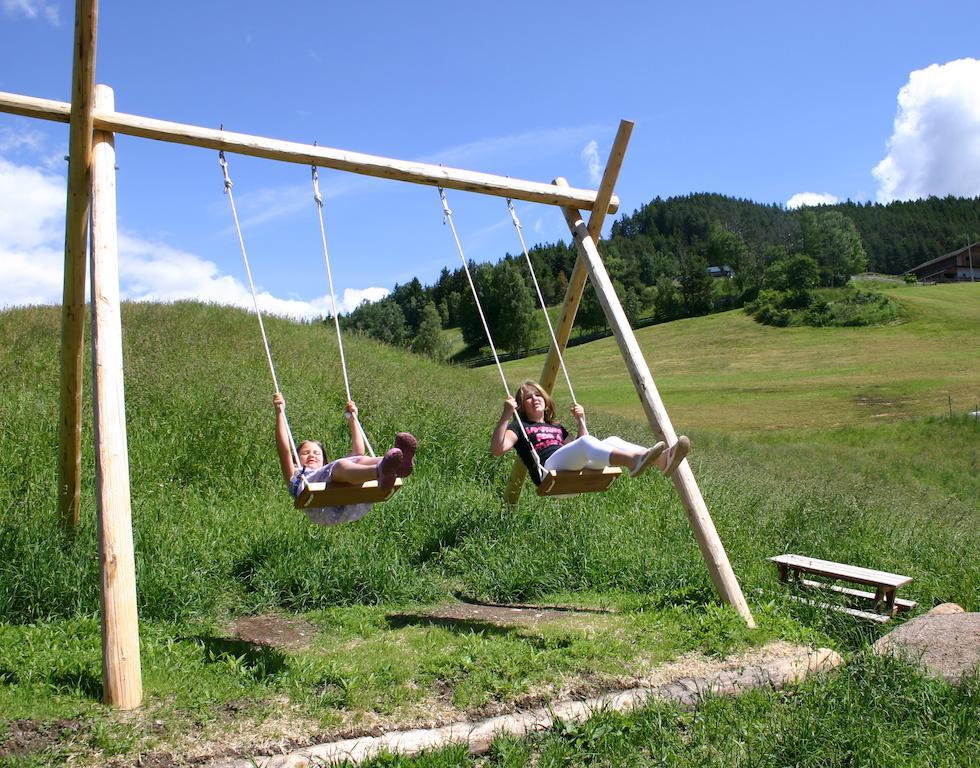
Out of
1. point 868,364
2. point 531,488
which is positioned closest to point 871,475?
point 531,488

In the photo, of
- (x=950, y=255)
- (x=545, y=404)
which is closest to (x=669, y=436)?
(x=545, y=404)

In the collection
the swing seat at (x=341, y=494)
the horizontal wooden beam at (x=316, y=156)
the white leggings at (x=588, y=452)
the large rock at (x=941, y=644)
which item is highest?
the horizontal wooden beam at (x=316, y=156)

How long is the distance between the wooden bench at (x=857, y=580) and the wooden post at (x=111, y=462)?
16.6ft

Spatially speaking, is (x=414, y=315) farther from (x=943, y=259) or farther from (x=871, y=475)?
(x=943, y=259)

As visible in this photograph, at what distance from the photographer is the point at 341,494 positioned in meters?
4.72

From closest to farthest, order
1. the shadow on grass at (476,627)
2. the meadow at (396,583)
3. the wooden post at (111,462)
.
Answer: the meadow at (396,583) < the wooden post at (111,462) < the shadow on grass at (476,627)

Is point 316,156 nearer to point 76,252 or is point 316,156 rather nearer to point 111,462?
point 76,252

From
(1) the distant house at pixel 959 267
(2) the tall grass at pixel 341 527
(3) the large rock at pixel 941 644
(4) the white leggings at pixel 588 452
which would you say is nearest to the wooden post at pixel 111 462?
(2) the tall grass at pixel 341 527

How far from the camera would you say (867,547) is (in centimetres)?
757

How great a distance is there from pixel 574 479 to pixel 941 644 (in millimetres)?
2479

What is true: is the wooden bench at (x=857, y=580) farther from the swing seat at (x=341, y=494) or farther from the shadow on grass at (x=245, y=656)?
the shadow on grass at (x=245, y=656)

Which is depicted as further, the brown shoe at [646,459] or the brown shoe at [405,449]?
the brown shoe at [646,459]

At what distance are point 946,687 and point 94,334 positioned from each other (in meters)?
5.26

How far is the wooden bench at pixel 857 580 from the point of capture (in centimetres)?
602
